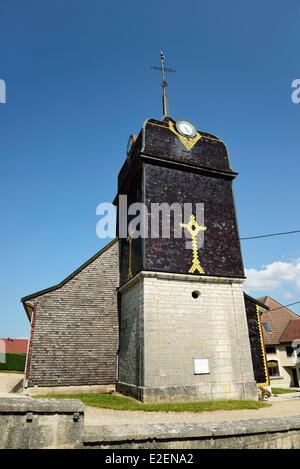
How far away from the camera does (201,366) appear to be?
1175cm

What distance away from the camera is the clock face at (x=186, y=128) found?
52.1ft

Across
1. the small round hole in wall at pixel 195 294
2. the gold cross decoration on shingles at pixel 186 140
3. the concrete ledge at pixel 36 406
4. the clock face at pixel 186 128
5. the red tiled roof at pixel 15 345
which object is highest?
the clock face at pixel 186 128

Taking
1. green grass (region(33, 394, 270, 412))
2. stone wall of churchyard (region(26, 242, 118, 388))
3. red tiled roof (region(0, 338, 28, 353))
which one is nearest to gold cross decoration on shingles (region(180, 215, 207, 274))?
stone wall of churchyard (region(26, 242, 118, 388))

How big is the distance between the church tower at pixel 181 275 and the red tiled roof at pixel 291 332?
1817 cm

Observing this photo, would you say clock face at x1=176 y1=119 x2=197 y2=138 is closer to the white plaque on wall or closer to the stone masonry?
the stone masonry

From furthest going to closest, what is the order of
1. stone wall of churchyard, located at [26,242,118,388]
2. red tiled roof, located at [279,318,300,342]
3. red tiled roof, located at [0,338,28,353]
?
red tiled roof, located at [0,338,28,353]
red tiled roof, located at [279,318,300,342]
stone wall of churchyard, located at [26,242,118,388]

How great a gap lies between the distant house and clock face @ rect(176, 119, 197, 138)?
18.7 m

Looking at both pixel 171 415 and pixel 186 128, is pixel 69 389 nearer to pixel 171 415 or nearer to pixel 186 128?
pixel 171 415

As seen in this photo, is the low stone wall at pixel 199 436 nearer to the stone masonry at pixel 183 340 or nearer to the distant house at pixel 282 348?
the stone masonry at pixel 183 340

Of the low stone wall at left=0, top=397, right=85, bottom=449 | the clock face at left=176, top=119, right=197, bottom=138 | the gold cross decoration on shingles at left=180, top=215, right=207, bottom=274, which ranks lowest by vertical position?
the low stone wall at left=0, top=397, right=85, bottom=449

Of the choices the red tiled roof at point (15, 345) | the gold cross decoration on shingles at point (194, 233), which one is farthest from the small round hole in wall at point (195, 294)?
the red tiled roof at point (15, 345)

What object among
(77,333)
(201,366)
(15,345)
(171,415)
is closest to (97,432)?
(171,415)

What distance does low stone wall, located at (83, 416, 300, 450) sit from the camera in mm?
4816

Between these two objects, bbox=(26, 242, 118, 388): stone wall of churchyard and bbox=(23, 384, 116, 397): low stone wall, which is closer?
bbox=(23, 384, 116, 397): low stone wall
